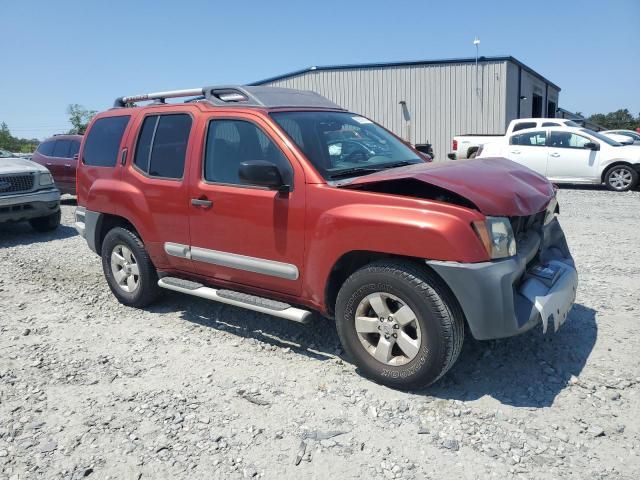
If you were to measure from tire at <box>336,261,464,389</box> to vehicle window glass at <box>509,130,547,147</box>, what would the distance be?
39.9ft

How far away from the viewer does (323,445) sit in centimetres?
297

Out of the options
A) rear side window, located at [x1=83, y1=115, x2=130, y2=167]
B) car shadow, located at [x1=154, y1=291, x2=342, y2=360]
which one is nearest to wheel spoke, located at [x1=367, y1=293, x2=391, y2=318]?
car shadow, located at [x1=154, y1=291, x2=342, y2=360]

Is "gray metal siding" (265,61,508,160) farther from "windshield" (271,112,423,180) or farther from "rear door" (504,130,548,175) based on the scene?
"windshield" (271,112,423,180)

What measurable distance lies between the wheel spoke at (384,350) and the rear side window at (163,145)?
7.33 ft

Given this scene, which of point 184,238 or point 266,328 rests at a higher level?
point 184,238

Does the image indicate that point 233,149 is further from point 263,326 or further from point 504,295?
point 504,295

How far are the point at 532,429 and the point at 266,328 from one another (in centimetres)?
235

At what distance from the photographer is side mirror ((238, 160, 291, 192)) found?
3.70 meters

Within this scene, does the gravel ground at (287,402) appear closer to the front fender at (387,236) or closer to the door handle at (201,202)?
the front fender at (387,236)

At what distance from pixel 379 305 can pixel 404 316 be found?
0.18m

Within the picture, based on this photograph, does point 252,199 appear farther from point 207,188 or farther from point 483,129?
point 483,129

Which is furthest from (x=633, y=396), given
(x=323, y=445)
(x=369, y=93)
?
(x=369, y=93)

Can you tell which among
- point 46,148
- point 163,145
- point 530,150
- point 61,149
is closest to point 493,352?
point 163,145

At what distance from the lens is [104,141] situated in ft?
18.1
